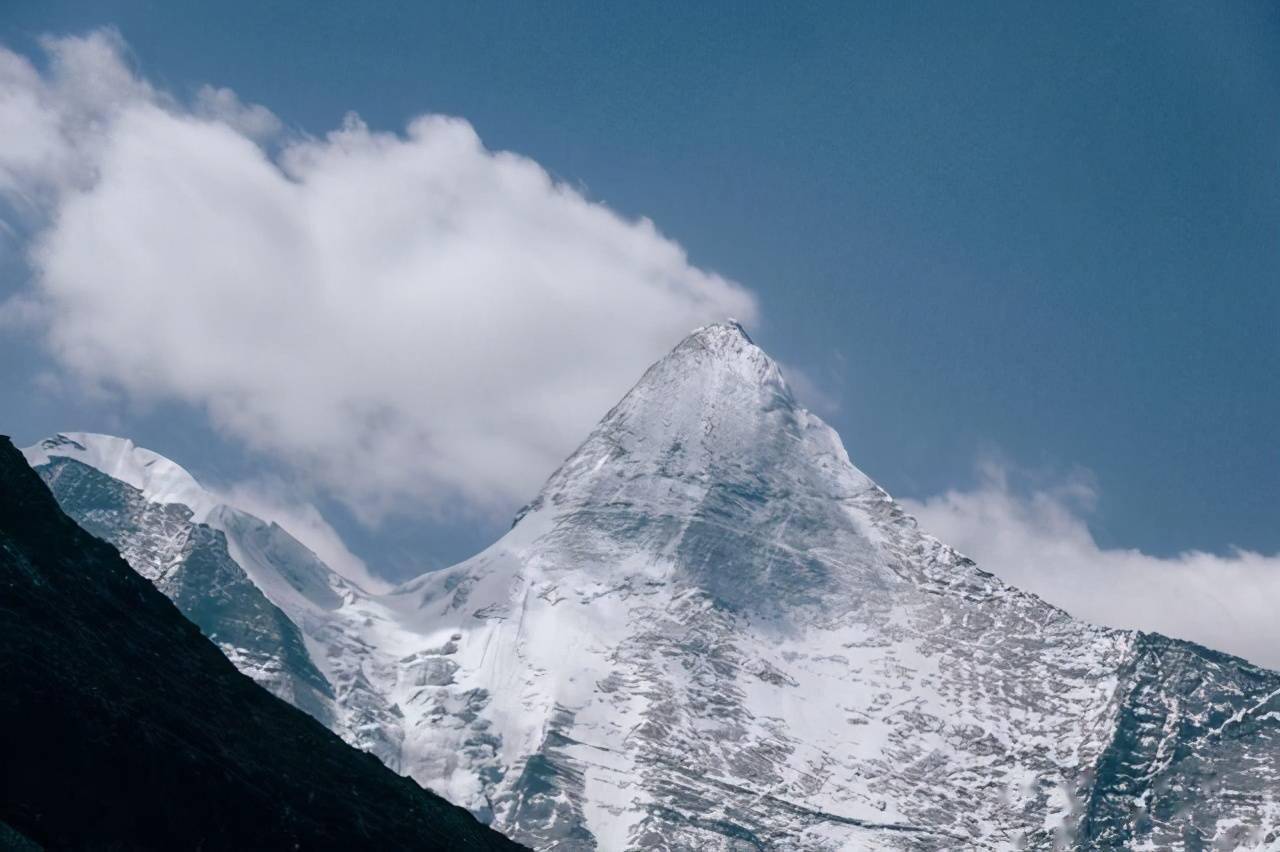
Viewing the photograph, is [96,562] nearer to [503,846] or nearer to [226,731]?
[226,731]

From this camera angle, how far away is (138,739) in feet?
194

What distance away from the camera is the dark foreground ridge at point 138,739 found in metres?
55.3

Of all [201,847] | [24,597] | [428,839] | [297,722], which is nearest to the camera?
[201,847]

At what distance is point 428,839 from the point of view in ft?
235

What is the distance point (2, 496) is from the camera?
236ft

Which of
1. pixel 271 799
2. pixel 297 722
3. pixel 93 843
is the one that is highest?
pixel 297 722

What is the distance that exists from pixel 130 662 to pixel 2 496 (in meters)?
11.1

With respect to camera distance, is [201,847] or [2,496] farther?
[2,496]

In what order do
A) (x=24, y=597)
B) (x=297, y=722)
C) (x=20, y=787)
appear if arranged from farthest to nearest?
(x=297, y=722) < (x=24, y=597) < (x=20, y=787)

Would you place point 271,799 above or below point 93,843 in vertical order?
above

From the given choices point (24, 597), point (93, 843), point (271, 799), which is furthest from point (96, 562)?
point (93, 843)

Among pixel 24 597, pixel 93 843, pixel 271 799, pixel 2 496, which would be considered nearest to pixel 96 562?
pixel 2 496

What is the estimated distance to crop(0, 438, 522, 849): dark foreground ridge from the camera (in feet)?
182

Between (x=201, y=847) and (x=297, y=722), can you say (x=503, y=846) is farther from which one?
(x=201, y=847)
